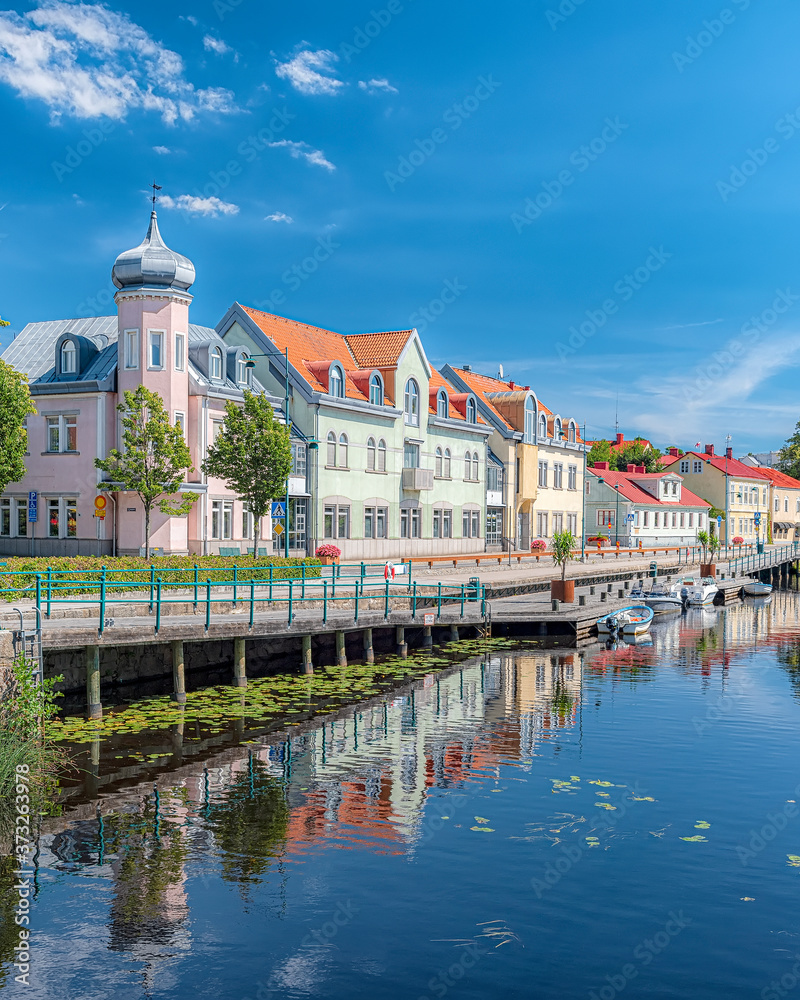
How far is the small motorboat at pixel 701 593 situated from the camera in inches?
2297

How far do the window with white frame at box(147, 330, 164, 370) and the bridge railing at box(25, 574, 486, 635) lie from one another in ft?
48.7

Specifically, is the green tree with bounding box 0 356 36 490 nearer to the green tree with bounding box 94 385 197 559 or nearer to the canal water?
the green tree with bounding box 94 385 197 559

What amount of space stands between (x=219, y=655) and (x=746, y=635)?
27121 mm

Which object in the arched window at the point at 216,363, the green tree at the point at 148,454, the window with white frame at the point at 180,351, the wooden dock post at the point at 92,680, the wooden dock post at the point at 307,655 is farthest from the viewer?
the arched window at the point at 216,363

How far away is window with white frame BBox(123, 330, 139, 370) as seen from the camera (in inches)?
1826

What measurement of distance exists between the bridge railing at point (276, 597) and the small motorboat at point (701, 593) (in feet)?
66.6

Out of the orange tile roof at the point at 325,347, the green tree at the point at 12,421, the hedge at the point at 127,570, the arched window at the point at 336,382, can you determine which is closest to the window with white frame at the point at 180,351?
the green tree at the point at 12,421

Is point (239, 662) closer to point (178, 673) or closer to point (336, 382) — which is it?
point (178, 673)

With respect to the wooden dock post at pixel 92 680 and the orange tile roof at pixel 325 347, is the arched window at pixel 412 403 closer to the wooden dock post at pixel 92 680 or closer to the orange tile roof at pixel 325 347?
the orange tile roof at pixel 325 347

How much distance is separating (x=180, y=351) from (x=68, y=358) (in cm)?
640

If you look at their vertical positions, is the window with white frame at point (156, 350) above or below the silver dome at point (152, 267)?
below

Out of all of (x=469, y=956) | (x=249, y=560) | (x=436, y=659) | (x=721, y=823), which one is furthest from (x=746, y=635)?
(x=469, y=956)

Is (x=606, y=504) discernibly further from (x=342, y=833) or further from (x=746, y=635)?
(x=342, y=833)

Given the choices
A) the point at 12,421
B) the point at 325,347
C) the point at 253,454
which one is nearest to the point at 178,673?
the point at 253,454
